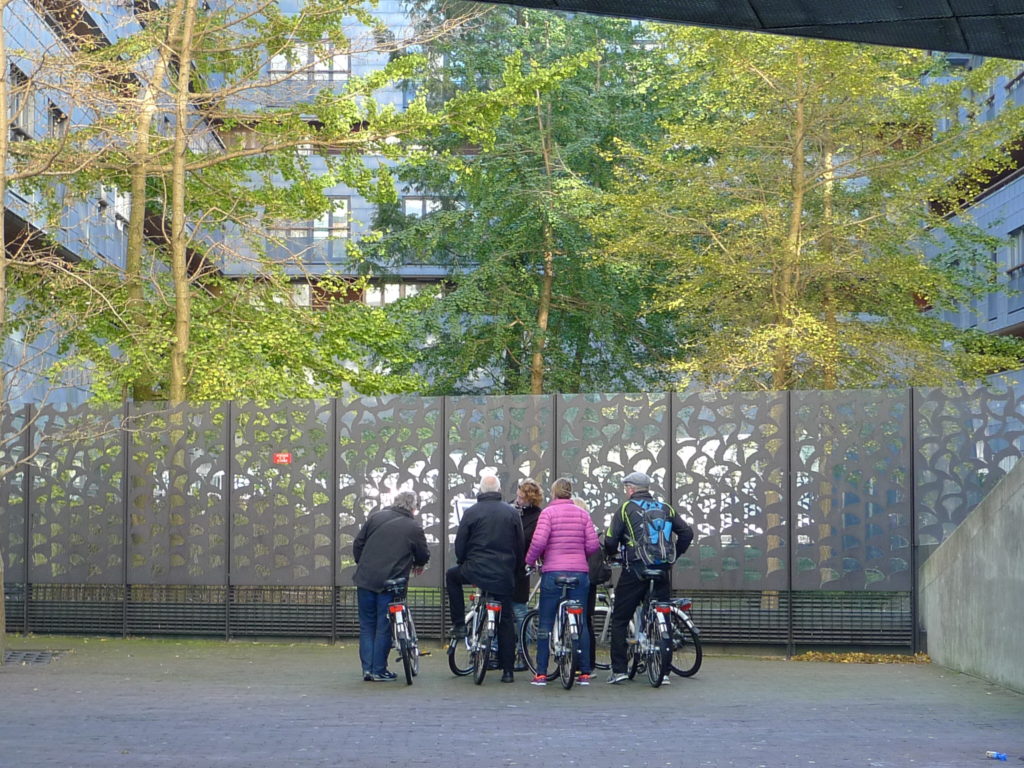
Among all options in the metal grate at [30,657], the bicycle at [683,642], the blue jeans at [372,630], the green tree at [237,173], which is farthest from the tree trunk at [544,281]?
the blue jeans at [372,630]

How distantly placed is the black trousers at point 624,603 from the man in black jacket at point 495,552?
959mm

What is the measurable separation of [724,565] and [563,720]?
5831mm

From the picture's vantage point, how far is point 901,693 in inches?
535

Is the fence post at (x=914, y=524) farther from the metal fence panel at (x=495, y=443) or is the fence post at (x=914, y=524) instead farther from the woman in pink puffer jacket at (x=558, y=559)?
the woman in pink puffer jacket at (x=558, y=559)

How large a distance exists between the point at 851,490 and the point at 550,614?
14.8 ft

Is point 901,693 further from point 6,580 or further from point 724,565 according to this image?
point 6,580

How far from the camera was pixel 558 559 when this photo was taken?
14.2m

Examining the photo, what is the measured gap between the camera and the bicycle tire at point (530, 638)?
1470 cm

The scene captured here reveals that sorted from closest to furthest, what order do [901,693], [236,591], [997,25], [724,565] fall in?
1. [997,25]
2. [901,693]
3. [724,565]
4. [236,591]

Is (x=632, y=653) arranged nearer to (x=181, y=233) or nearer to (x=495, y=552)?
(x=495, y=552)

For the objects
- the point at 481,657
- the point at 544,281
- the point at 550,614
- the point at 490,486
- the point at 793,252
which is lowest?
the point at 481,657

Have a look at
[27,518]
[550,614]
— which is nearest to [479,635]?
[550,614]

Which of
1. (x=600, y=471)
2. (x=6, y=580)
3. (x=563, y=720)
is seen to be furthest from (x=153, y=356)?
(x=563, y=720)

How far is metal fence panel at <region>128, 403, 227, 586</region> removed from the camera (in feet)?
60.2
